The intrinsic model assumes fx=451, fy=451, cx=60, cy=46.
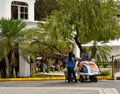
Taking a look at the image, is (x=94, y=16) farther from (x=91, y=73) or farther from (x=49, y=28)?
(x=91, y=73)

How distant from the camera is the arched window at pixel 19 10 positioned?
31.8 meters

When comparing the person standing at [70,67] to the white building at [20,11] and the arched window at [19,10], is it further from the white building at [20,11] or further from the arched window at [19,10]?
the arched window at [19,10]

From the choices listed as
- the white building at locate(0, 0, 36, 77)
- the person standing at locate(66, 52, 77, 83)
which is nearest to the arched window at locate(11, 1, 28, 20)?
the white building at locate(0, 0, 36, 77)

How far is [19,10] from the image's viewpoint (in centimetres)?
3198

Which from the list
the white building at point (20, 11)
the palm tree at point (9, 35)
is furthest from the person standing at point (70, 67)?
the white building at point (20, 11)

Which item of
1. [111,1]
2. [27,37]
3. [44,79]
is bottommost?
[44,79]

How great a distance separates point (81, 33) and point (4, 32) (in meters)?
4.75

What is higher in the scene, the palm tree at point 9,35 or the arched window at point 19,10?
the arched window at point 19,10

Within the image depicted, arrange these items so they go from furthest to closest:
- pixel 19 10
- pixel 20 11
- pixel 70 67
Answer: pixel 20 11
pixel 19 10
pixel 70 67

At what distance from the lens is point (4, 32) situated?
2664 centimetres

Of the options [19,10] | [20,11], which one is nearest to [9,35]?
[19,10]

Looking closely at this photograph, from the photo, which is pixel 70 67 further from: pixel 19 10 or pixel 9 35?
pixel 19 10

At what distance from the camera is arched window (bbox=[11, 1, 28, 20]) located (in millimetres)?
31800

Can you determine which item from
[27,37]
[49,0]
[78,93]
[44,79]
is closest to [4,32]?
[27,37]
